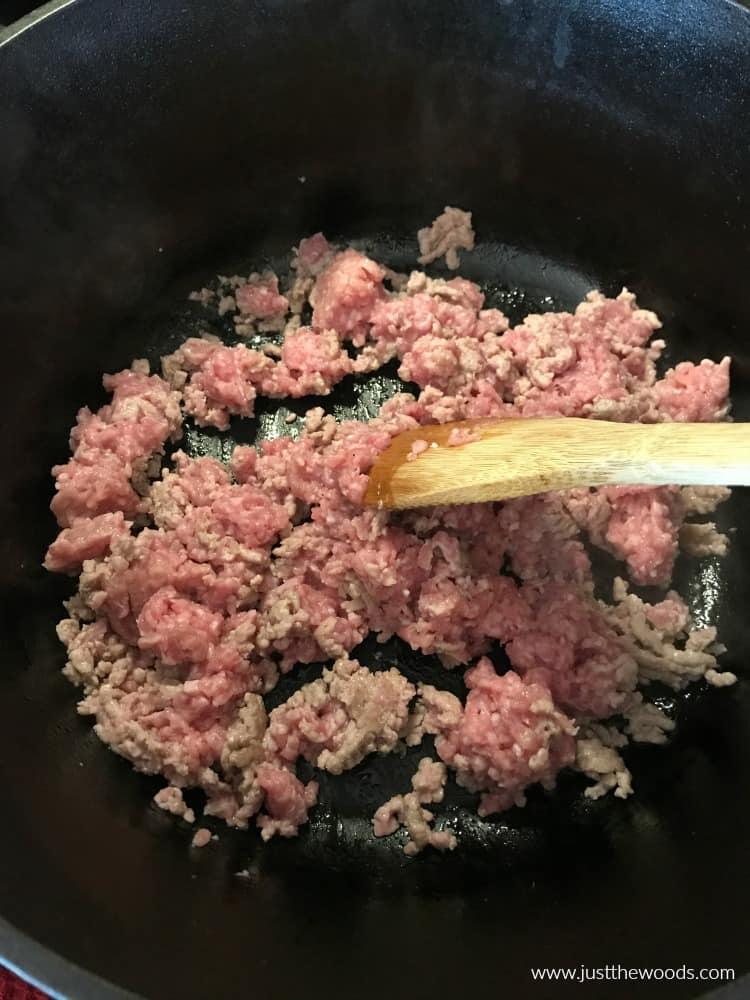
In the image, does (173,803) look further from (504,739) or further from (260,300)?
(260,300)

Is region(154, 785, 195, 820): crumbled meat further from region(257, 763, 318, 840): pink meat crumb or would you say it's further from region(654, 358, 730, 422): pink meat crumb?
region(654, 358, 730, 422): pink meat crumb

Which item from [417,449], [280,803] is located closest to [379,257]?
[417,449]

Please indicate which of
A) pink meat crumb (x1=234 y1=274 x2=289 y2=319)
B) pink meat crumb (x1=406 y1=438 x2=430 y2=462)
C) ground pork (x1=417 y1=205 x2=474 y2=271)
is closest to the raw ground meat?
pink meat crumb (x1=406 y1=438 x2=430 y2=462)

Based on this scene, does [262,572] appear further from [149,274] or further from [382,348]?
[149,274]

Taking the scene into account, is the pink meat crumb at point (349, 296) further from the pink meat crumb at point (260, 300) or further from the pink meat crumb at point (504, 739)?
the pink meat crumb at point (504, 739)

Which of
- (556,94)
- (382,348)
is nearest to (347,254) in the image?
(382,348)

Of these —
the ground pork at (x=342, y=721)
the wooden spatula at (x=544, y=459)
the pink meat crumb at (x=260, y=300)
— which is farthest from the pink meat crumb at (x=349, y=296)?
the ground pork at (x=342, y=721)

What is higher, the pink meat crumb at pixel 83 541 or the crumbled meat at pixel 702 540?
the pink meat crumb at pixel 83 541
